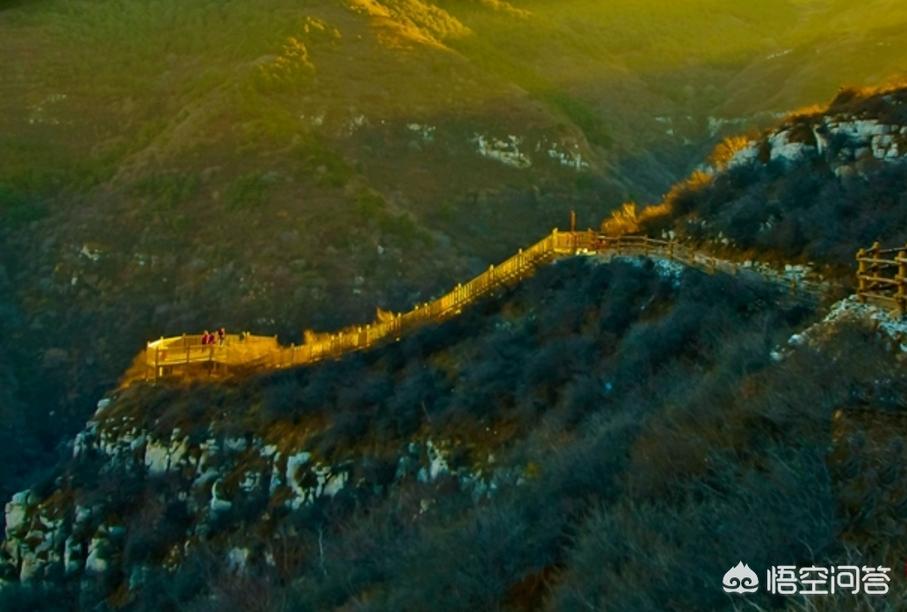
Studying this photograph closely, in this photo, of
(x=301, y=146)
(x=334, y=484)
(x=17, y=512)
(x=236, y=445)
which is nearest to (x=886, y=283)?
(x=334, y=484)

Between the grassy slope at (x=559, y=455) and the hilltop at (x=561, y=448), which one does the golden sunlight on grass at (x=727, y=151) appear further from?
the grassy slope at (x=559, y=455)

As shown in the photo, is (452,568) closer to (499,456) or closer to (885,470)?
(885,470)

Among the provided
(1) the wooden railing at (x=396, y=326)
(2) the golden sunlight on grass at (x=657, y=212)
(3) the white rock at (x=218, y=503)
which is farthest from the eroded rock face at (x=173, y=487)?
(2) the golden sunlight on grass at (x=657, y=212)

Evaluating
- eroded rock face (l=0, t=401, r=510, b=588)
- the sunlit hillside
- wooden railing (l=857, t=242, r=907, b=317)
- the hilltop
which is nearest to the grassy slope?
the hilltop

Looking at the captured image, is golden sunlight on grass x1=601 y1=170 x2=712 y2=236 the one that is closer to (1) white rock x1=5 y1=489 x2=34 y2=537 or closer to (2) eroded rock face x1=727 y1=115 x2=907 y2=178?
(2) eroded rock face x1=727 y1=115 x2=907 y2=178

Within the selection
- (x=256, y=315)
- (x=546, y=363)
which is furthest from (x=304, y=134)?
(x=546, y=363)

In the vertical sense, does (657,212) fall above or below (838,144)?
below

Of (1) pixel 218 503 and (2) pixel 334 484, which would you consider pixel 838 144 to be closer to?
(2) pixel 334 484
